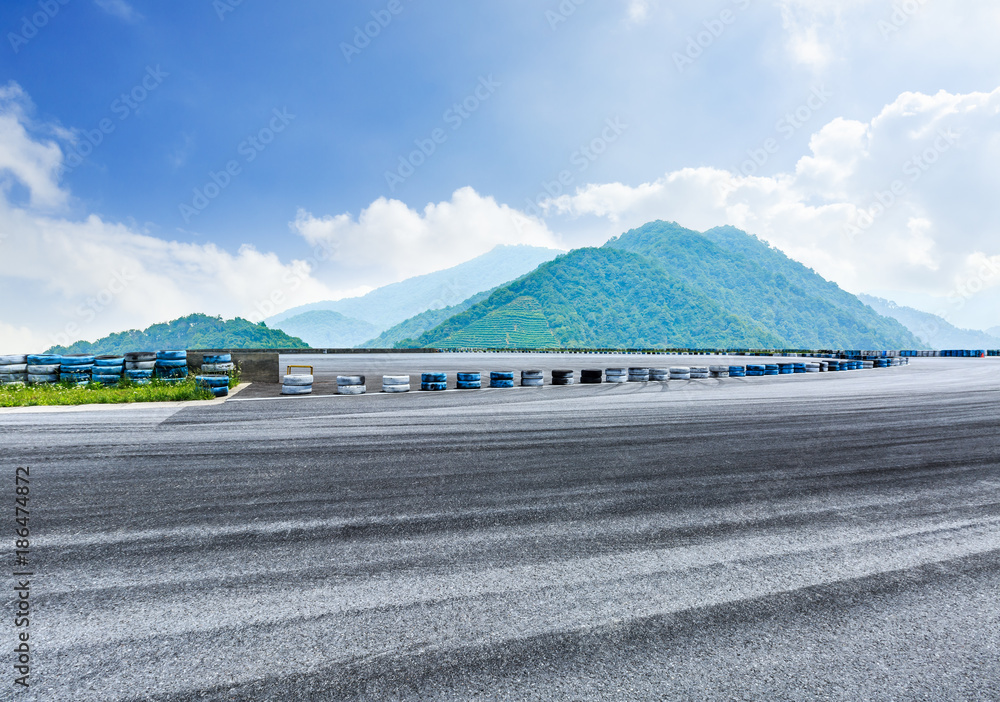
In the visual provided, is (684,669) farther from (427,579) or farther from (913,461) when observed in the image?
(913,461)

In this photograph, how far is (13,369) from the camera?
15781 mm

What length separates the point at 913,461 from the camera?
24.3 ft

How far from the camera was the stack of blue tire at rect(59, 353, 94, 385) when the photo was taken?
1614cm

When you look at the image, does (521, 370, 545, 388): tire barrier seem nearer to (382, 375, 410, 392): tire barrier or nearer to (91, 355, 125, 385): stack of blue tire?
(382, 375, 410, 392): tire barrier

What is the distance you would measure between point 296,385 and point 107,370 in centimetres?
628

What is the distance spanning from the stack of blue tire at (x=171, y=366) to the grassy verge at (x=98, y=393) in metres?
1.19

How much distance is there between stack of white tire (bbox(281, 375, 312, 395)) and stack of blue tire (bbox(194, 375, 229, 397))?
1714mm

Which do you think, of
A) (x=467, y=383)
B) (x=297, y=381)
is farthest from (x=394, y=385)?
(x=297, y=381)

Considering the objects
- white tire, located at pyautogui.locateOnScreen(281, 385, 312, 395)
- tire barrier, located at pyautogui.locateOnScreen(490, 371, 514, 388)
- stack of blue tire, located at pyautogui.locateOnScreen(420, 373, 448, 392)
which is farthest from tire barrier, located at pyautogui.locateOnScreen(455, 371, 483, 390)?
white tire, located at pyautogui.locateOnScreen(281, 385, 312, 395)

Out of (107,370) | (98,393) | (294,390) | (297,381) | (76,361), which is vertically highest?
(76,361)

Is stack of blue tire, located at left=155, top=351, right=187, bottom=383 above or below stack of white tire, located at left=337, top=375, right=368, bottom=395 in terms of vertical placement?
above

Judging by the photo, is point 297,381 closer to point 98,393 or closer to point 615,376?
point 98,393

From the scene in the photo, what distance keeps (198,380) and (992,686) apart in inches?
702

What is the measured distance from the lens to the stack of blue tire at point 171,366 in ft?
58.4
